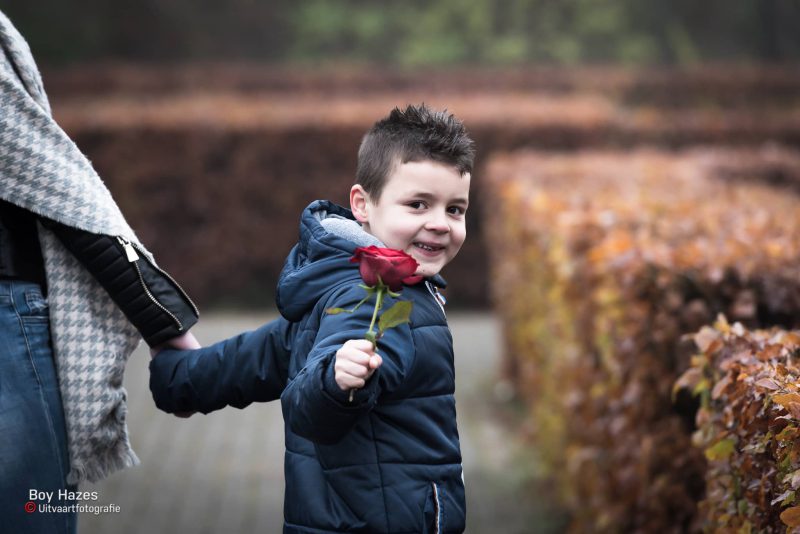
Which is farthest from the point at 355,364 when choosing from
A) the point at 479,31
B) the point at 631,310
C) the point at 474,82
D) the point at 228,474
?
the point at 479,31

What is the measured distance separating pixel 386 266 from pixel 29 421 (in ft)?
2.67

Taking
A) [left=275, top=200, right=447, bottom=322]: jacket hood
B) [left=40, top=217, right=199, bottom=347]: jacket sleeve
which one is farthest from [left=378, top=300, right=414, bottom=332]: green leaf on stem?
[left=40, top=217, right=199, bottom=347]: jacket sleeve

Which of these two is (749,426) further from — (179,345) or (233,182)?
(233,182)

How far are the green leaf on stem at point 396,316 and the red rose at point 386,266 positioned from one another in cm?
6

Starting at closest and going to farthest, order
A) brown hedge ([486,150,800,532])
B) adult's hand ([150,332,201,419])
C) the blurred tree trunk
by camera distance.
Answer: adult's hand ([150,332,201,419]) → brown hedge ([486,150,800,532]) → the blurred tree trunk

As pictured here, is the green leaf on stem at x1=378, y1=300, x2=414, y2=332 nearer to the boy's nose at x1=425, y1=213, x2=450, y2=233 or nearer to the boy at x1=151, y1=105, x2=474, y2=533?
the boy at x1=151, y1=105, x2=474, y2=533

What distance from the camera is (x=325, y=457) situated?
2.13 metres

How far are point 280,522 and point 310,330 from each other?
298cm

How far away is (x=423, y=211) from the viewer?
2.20m

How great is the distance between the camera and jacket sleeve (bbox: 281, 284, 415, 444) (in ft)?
6.42

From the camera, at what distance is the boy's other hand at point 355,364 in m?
1.91

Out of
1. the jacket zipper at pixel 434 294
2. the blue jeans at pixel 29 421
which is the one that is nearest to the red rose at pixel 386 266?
the jacket zipper at pixel 434 294

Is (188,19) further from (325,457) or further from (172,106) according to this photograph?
(325,457)

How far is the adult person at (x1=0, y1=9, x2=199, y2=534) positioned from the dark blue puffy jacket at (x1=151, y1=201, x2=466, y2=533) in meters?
0.38
